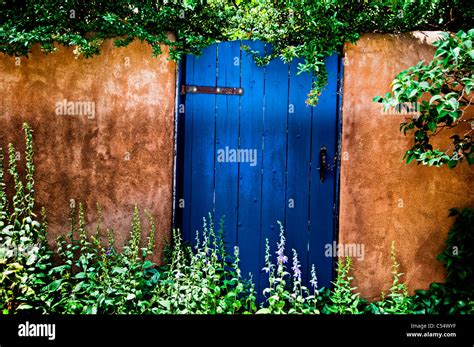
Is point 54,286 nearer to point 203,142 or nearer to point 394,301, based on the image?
point 203,142

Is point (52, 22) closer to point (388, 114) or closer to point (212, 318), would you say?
point (212, 318)

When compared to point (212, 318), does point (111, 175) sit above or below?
above

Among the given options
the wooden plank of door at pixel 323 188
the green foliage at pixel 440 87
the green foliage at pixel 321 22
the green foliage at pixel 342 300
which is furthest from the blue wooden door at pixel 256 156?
the green foliage at pixel 440 87

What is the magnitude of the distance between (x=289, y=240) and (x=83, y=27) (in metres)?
2.55

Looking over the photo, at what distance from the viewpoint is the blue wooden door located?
3.82 m

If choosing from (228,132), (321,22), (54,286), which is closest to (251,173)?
(228,132)

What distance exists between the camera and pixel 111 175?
3.78m

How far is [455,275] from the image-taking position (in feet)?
12.0

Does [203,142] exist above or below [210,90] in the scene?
below

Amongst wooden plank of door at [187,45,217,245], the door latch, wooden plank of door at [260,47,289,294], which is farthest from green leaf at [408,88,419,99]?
wooden plank of door at [187,45,217,245]

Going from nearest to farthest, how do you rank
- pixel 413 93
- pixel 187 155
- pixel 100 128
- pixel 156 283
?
pixel 413 93
pixel 156 283
pixel 100 128
pixel 187 155

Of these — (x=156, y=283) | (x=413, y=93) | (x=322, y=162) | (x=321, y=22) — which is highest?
(x=321, y=22)

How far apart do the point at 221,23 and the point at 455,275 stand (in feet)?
9.75

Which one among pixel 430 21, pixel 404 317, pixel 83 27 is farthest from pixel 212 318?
pixel 430 21
